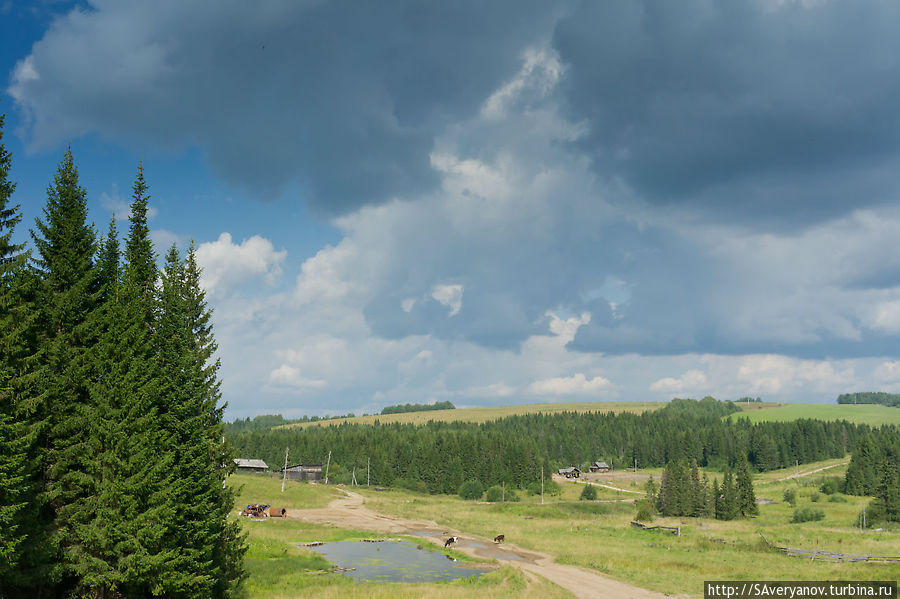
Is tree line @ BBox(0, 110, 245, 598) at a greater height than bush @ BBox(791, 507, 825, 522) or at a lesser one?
greater

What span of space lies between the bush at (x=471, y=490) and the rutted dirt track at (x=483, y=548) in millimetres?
31309

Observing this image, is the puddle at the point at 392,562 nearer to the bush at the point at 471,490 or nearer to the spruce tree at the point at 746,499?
the spruce tree at the point at 746,499

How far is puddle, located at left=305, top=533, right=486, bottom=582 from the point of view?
4469cm

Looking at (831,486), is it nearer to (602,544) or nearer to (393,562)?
(602,544)

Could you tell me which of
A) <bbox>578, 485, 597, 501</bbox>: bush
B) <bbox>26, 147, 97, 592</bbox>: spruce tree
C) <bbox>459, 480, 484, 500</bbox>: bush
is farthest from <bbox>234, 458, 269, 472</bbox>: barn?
<bbox>26, 147, 97, 592</bbox>: spruce tree

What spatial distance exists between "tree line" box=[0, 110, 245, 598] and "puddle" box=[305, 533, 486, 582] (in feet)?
55.6

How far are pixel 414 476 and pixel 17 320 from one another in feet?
474

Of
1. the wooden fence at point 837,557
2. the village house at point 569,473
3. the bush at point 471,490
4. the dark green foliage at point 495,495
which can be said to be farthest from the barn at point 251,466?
the wooden fence at point 837,557

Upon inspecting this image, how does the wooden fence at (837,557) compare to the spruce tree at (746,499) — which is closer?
the wooden fence at (837,557)

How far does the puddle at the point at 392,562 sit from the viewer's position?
4469 cm

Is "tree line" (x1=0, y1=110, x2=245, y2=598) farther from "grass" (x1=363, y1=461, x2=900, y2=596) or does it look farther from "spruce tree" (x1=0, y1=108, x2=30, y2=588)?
"grass" (x1=363, y1=461, x2=900, y2=596)

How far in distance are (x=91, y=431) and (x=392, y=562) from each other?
33.6 m

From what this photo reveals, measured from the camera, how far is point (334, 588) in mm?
36594

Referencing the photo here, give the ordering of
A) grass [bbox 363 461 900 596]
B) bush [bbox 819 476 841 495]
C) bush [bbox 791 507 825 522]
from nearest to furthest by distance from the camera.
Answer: grass [bbox 363 461 900 596] < bush [bbox 791 507 825 522] < bush [bbox 819 476 841 495]
